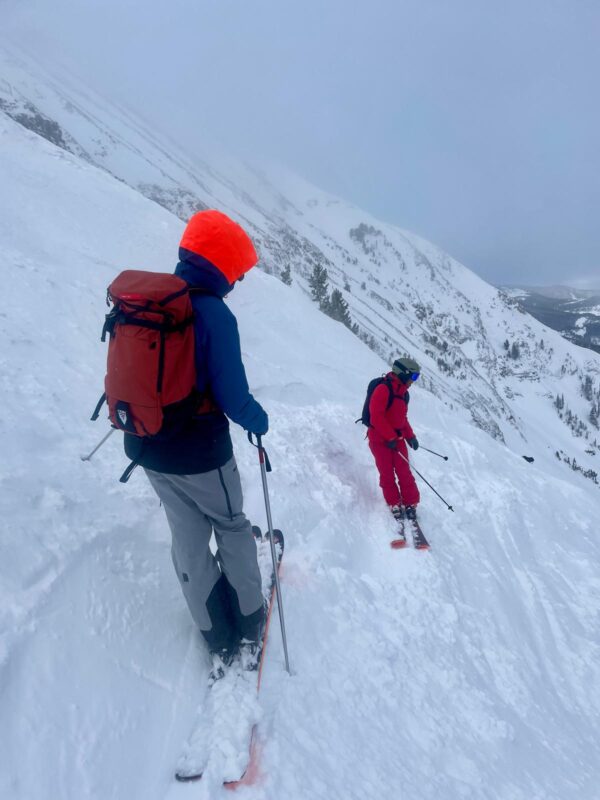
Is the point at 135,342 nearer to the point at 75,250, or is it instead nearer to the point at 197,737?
the point at 197,737

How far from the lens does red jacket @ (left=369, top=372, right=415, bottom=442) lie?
18.3ft

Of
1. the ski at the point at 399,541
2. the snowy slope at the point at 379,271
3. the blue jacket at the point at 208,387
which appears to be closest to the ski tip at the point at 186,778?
the blue jacket at the point at 208,387

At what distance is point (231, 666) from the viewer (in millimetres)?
2859

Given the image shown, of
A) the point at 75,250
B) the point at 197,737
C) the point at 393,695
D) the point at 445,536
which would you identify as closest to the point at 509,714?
the point at 393,695

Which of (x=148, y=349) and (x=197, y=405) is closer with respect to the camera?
(x=148, y=349)

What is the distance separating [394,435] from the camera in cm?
555

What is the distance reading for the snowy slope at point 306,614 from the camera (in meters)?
2.26

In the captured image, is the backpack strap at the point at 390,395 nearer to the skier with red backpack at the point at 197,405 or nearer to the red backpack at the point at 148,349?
the skier with red backpack at the point at 197,405

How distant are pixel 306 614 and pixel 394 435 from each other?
2.61 metres

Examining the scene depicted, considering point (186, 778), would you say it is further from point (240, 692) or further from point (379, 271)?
point (379, 271)

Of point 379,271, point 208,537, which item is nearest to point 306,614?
point 208,537

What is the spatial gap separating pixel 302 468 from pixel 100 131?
181 ft

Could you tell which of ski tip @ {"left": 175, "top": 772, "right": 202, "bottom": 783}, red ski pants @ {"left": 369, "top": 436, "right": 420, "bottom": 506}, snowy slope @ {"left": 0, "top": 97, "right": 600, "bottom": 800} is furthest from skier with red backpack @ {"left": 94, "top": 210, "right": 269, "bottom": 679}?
red ski pants @ {"left": 369, "top": 436, "right": 420, "bottom": 506}

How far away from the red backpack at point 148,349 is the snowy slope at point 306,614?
1.20 meters
